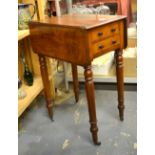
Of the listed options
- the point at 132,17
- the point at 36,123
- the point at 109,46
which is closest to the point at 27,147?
the point at 36,123

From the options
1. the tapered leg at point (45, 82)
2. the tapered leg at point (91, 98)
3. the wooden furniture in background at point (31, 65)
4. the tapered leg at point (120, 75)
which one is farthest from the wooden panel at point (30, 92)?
the tapered leg at point (120, 75)

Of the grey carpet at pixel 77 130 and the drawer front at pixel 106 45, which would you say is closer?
the drawer front at pixel 106 45

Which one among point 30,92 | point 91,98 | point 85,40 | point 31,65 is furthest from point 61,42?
point 31,65

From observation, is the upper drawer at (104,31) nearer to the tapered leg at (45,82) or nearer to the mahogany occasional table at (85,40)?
the mahogany occasional table at (85,40)

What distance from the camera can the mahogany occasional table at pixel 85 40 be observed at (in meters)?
1.10

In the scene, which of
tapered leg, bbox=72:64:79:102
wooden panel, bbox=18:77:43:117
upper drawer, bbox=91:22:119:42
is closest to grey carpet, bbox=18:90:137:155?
Result: tapered leg, bbox=72:64:79:102

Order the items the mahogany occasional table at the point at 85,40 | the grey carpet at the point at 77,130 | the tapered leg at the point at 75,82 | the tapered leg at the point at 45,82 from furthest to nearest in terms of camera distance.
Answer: the tapered leg at the point at 75,82 → the tapered leg at the point at 45,82 → the grey carpet at the point at 77,130 → the mahogany occasional table at the point at 85,40

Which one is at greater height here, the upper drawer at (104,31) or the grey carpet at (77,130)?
the upper drawer at (104,31)

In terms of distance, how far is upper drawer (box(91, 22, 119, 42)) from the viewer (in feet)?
3.63

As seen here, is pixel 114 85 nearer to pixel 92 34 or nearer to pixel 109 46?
pixel 109 46

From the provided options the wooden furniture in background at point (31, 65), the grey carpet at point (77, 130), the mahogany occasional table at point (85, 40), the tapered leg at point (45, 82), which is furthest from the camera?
the wooden furniture in background at point (31, 65)

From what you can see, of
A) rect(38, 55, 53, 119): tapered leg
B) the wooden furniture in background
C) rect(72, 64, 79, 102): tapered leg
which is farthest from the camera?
rect(72, 64, 79, 102): tapered leg

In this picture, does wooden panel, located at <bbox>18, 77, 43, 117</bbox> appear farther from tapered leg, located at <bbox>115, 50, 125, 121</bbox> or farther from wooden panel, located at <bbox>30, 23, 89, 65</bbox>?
tapered leg, located at <bbox>115, 50, 125, 121</bbox>

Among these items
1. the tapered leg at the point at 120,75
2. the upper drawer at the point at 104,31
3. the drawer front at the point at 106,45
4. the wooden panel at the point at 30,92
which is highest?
the upper drawer at the point at 104,31
